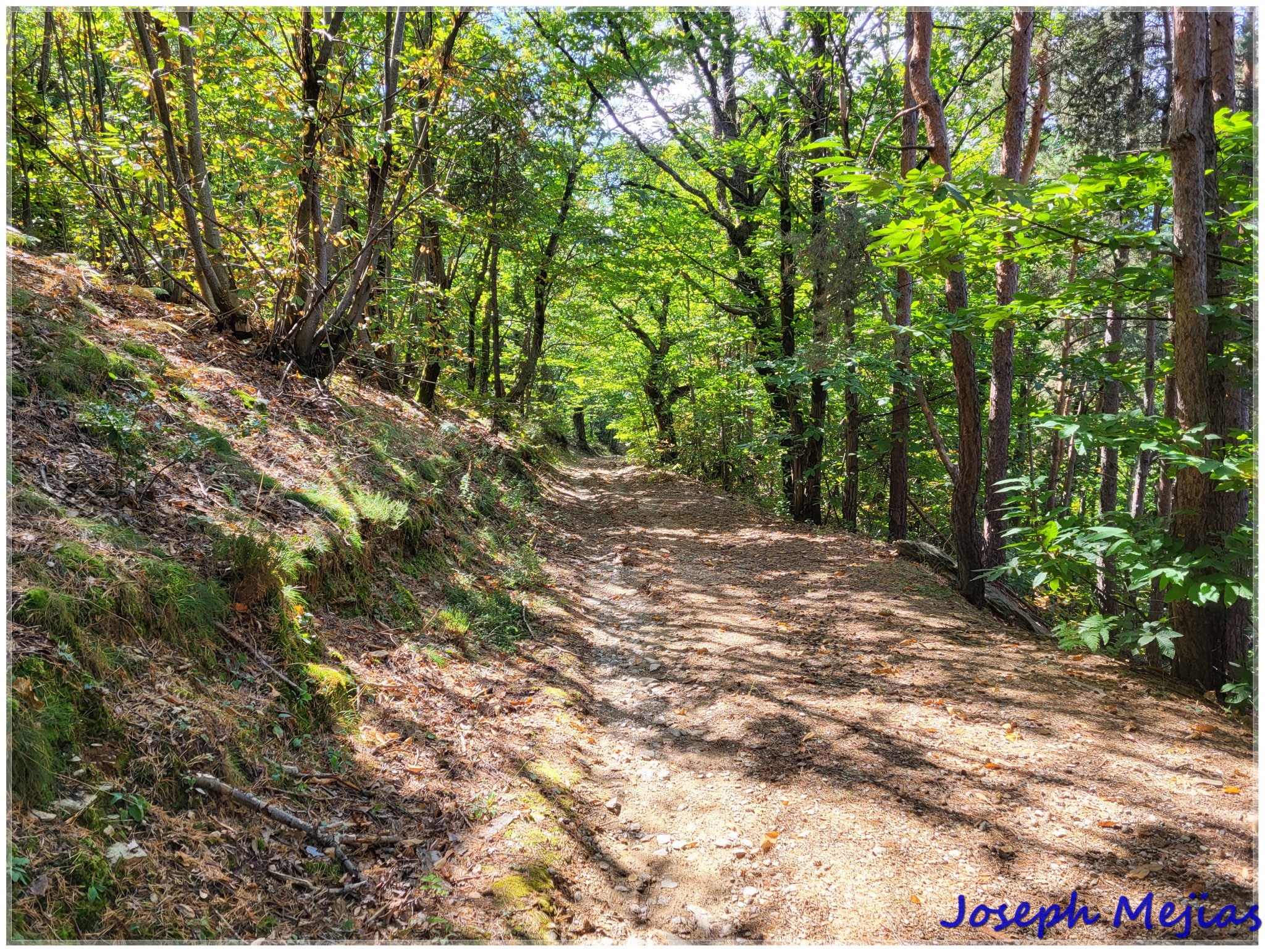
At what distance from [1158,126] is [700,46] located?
27.7ft

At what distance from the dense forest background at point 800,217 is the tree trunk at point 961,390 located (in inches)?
1.9

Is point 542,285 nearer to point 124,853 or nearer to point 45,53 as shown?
point 45,53

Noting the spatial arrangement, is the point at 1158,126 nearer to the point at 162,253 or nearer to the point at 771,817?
the point at 771,817

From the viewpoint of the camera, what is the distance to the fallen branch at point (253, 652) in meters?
3.89

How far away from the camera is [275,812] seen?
3156mm

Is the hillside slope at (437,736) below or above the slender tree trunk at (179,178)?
Result: below

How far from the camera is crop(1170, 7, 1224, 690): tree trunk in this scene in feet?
14.6

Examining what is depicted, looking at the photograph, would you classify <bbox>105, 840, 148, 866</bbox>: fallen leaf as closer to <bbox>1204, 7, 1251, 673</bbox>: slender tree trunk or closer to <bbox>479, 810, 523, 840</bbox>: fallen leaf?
<bbox>479, 810, 523, 840</bbox>: fallen leaf

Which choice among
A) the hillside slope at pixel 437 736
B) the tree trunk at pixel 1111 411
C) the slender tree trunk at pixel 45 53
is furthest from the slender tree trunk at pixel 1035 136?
the slender tree trunk at pixel 45 53

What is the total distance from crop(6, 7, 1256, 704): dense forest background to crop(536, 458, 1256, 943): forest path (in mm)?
814
